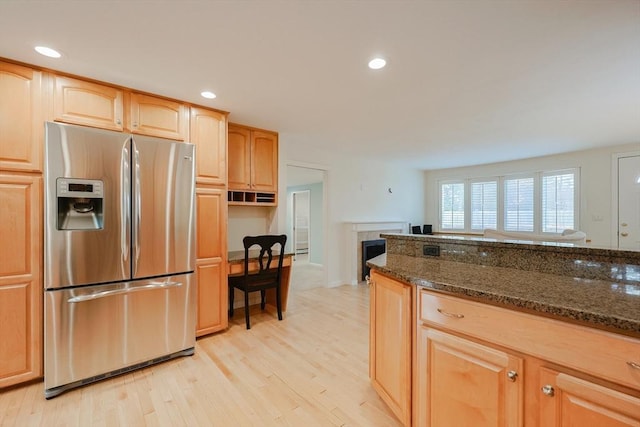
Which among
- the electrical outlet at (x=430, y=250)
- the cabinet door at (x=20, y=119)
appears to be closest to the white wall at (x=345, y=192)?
the electrical outlet at (x=430, y=250)

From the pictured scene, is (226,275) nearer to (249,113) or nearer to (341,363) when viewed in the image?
(341,363)

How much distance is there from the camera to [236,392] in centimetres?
194

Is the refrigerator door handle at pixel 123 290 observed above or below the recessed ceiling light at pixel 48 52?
below

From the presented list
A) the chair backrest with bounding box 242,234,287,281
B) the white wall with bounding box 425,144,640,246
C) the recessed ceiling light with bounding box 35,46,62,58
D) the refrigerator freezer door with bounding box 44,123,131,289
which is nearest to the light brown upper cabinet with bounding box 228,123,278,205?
the chair backrest with bounding box 242,234,287,281

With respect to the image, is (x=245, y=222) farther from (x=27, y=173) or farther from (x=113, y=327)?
(x=27, y=173)

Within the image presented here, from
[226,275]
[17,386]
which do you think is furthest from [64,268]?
[226,275]

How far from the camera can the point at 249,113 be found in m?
3.00

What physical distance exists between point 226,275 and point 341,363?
1.41 meters

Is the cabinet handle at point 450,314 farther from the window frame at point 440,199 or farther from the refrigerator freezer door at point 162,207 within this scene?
the window frame at point 440,199

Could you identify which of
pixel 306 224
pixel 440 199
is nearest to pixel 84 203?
pixel 306 224

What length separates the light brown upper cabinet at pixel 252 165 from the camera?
3303mm

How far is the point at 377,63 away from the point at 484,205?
200 inches

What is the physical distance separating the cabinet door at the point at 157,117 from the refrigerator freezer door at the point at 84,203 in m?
0.32

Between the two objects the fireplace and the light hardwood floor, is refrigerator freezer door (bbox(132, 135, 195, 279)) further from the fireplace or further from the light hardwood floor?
the fireplace
